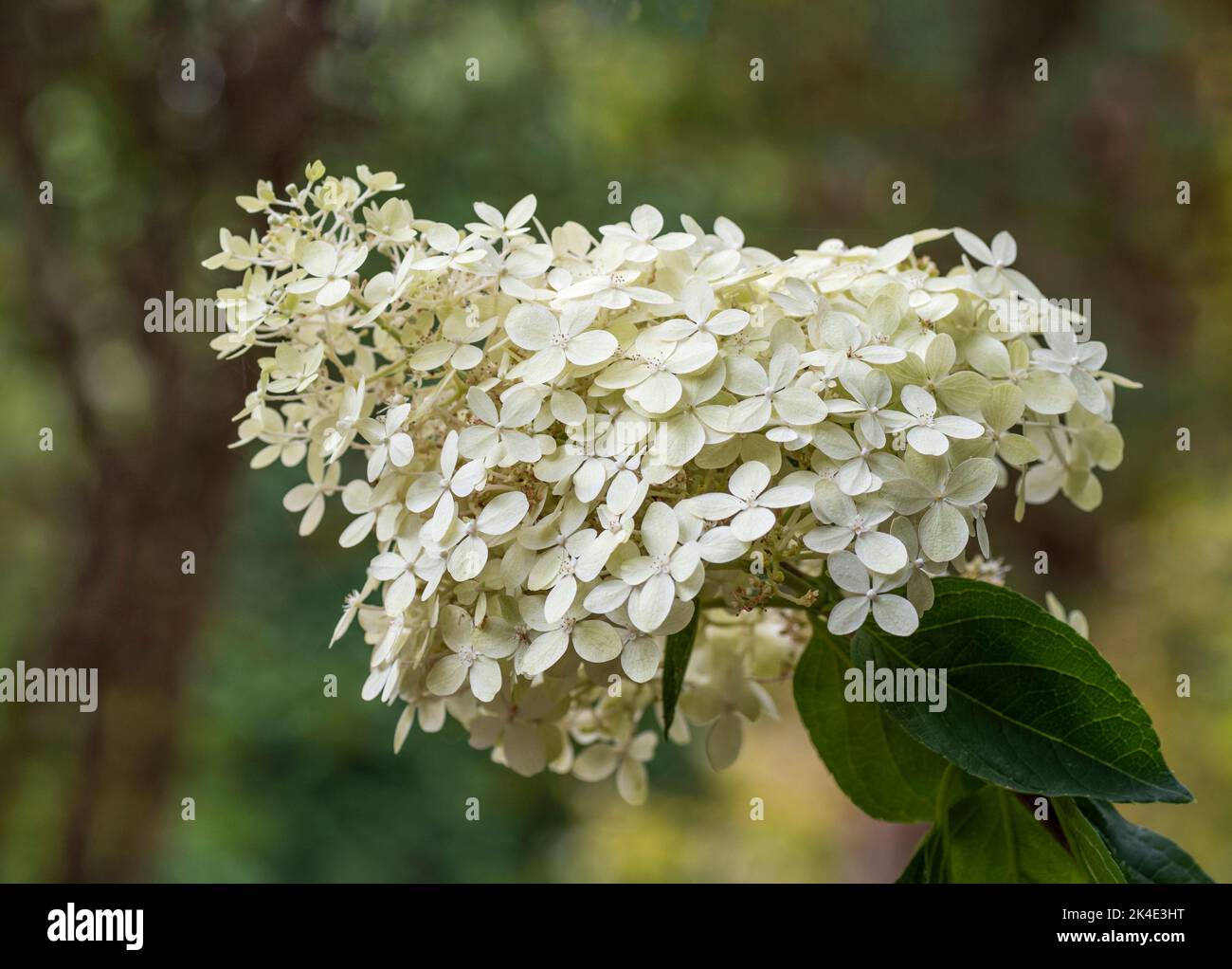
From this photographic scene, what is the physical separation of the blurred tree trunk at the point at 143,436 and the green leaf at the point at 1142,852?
0.93 metres

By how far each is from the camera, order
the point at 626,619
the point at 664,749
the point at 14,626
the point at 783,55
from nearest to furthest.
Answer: the point at 626,619, the point at 14,626, the point at 783,55, the point at 664,749

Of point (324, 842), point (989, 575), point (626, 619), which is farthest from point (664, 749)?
point (626, 619)

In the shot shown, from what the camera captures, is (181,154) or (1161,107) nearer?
(181,154)

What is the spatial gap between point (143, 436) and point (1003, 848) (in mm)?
1131

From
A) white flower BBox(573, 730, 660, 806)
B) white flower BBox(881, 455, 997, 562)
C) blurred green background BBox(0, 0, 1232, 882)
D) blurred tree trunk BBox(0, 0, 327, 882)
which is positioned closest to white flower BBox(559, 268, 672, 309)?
white flower BBox(881, 455, 997, 562)

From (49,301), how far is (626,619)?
45.0 inches

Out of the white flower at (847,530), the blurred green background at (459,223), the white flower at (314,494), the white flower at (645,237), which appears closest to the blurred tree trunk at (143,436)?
the blurred green background at (459,223)

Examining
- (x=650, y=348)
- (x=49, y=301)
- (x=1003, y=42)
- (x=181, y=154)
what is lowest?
(x=650, y=348)

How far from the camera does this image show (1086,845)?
429 millimetres

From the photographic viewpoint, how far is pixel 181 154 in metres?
1.23

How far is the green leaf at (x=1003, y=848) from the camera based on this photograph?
46cm

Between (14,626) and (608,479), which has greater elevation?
(14,626)

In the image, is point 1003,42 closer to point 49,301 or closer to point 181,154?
point 181,154

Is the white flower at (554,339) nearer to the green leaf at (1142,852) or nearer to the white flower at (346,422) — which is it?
the white flower at (346,422)
